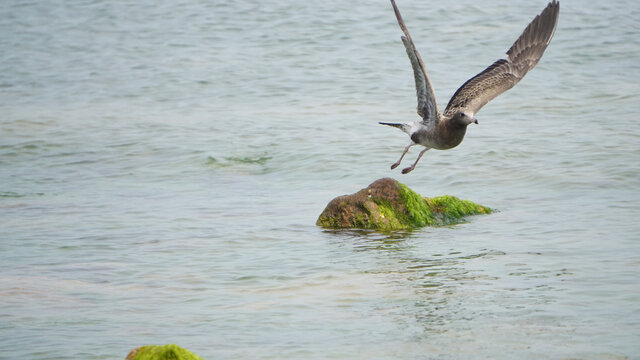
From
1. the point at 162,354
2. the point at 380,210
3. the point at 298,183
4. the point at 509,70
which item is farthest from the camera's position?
the point at 298,183

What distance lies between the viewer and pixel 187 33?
982 inches

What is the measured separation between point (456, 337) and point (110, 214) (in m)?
5.97

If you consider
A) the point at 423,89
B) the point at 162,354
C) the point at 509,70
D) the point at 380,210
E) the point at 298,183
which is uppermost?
the point at 423,89

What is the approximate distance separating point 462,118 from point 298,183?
14.5 ft

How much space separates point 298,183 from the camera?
13.1 meters

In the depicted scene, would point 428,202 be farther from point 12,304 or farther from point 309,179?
point 12,304

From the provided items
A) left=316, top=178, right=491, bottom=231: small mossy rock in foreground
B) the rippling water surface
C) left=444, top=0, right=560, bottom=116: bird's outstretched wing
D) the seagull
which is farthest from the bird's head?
the rippling water surface

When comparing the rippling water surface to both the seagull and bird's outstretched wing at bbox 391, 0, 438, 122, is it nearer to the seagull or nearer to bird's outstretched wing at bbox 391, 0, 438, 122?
the seagull

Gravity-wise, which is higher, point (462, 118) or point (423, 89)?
point (423, 89)

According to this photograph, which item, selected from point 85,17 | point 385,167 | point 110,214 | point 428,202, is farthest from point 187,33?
point 428,202

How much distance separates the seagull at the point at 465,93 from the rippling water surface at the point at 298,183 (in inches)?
43.4

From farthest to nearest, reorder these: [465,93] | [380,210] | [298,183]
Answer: [298,183] → [465,93] → [380,210]

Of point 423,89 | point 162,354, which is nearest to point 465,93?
point 423,89

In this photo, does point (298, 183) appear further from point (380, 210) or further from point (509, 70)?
point (509, 70)
